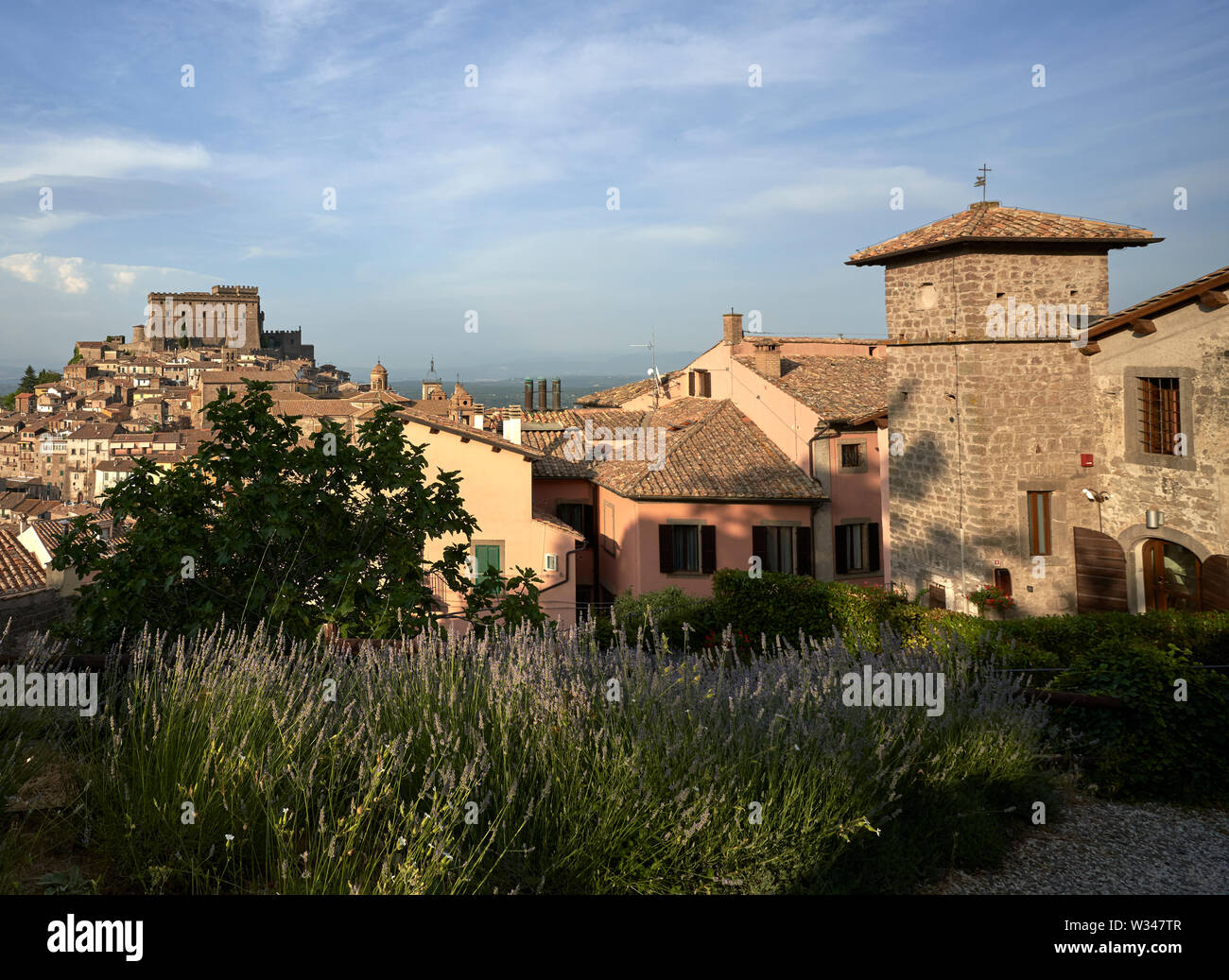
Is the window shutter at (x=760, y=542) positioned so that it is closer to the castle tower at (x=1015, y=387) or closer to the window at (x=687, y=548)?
the window at (x=687, y=548)

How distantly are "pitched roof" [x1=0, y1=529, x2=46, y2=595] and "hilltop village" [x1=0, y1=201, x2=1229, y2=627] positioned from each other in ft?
0.24

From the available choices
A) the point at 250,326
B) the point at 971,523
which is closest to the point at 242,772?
the point at 971,523

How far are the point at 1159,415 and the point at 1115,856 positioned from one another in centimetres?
1228

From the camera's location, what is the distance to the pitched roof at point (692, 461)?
2633 cm

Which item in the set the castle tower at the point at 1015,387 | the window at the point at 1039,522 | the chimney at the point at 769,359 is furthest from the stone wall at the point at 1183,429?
the chimney at the point at 769,359

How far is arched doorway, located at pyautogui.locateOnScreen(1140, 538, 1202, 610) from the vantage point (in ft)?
47.4

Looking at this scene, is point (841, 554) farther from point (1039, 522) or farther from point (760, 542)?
point (1039, 522)

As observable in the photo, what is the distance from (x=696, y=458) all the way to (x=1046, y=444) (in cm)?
1195

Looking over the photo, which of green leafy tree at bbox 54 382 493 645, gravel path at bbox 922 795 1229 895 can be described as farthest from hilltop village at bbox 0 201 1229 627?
gravel path at bbox 922 795 1229 895

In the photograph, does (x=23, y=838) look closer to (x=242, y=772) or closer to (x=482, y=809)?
(x=242, y=772)

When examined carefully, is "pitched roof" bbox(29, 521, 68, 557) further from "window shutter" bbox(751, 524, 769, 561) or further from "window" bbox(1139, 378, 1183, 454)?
"window" bbox(1139, 378, 1183, 454)

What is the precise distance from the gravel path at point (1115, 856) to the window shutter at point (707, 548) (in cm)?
2067

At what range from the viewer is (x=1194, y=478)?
14.1 meters

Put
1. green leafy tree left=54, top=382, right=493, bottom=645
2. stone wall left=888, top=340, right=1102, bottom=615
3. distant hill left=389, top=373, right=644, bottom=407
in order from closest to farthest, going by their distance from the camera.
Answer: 1. green leafy tree left=54, top=382, right=493, bottom=645
2. stone wall left=888, top=340, right=1102, bottom=615
3. distant hill left=389, top=373, right=644, bottom=407
